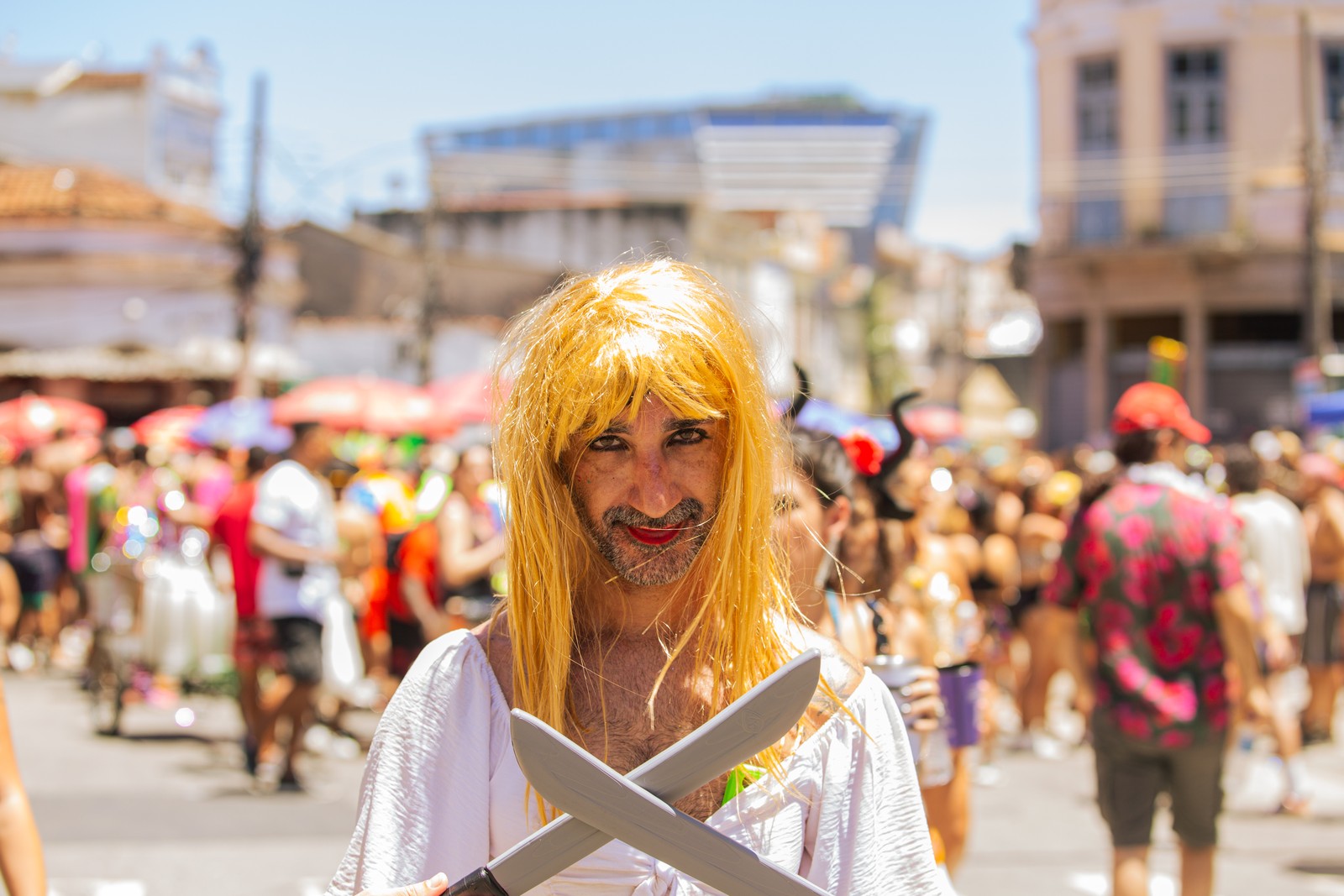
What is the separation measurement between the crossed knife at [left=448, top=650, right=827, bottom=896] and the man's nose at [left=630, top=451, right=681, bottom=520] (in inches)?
13.3

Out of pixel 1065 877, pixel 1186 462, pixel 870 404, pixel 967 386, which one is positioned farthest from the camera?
pixel 870 404

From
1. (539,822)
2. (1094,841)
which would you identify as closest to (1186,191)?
(1094,841)

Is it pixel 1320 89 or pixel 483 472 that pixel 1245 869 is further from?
pixel 1320 89

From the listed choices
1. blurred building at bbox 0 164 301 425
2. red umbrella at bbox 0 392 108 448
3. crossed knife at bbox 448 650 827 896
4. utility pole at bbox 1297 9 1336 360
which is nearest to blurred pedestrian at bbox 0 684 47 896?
crossed knife at bbox 448 650 827 896

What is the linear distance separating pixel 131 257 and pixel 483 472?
21748 millimetres

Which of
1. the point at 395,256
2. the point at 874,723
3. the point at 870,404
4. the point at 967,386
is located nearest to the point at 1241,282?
the point at 967,386

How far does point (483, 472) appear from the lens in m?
8.49

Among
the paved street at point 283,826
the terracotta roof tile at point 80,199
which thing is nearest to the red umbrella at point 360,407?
the paved street at point 283,826

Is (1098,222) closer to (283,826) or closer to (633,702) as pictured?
(283,826)

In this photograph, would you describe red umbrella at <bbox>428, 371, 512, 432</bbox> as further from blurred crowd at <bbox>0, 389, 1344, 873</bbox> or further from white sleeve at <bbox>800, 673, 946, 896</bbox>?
white sleeve at <bbox>800, 673, 946, 896</bbox>

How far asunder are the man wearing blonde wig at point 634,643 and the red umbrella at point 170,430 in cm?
1370

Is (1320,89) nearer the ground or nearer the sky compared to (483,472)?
nearer the sky

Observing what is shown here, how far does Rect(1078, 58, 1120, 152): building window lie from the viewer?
92.1 feet

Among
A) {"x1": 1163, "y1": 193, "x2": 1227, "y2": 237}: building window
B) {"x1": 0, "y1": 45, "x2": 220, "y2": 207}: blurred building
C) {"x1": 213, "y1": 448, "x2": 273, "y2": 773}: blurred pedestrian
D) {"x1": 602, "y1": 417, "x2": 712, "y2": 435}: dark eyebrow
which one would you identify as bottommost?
{"x1": 213, "y1": 448, "x2": 273, "y2": 773}: blurred pedestrian
